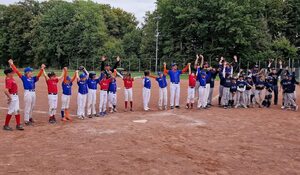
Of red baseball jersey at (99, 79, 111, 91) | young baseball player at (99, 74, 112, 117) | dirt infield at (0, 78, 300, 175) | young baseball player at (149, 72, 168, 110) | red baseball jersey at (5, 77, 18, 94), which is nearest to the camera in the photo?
dirt infield at (0, 78, 300, 175)

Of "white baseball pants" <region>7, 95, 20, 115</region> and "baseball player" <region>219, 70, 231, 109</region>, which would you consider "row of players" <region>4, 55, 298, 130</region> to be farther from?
"white baseball pants" <region>7, 95, 20, 115</region>

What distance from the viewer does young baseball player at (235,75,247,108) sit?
15.7 meters

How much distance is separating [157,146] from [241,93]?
27.5ft

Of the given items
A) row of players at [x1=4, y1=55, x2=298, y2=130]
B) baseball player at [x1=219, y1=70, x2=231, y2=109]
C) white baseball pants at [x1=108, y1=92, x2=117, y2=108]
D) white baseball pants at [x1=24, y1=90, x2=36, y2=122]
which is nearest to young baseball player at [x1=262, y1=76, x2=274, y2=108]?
row of players at [x1=4, y1=55, x2=298, y2=130]

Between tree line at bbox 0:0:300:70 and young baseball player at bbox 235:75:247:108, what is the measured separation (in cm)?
3240

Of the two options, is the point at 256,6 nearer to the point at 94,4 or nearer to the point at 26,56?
the point at 94,4

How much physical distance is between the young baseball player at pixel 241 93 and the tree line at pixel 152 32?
106 feet

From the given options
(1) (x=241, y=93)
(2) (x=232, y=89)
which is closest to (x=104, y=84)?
(2) (x=232, y=89)

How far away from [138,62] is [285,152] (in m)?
45.9

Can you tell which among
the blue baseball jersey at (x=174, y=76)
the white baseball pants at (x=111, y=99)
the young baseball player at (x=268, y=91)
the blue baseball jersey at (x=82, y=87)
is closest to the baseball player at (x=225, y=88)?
the young baseball player at (x=268, y=91)

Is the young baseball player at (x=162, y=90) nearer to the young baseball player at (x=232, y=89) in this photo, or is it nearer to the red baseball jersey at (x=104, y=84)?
the red baseball jersey at (x=104, y=84)

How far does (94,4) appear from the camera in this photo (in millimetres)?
66688

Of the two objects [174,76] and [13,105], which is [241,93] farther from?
[13,105]

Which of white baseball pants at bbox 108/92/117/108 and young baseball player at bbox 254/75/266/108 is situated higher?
young baseball player at bbox 254/75/266/108
